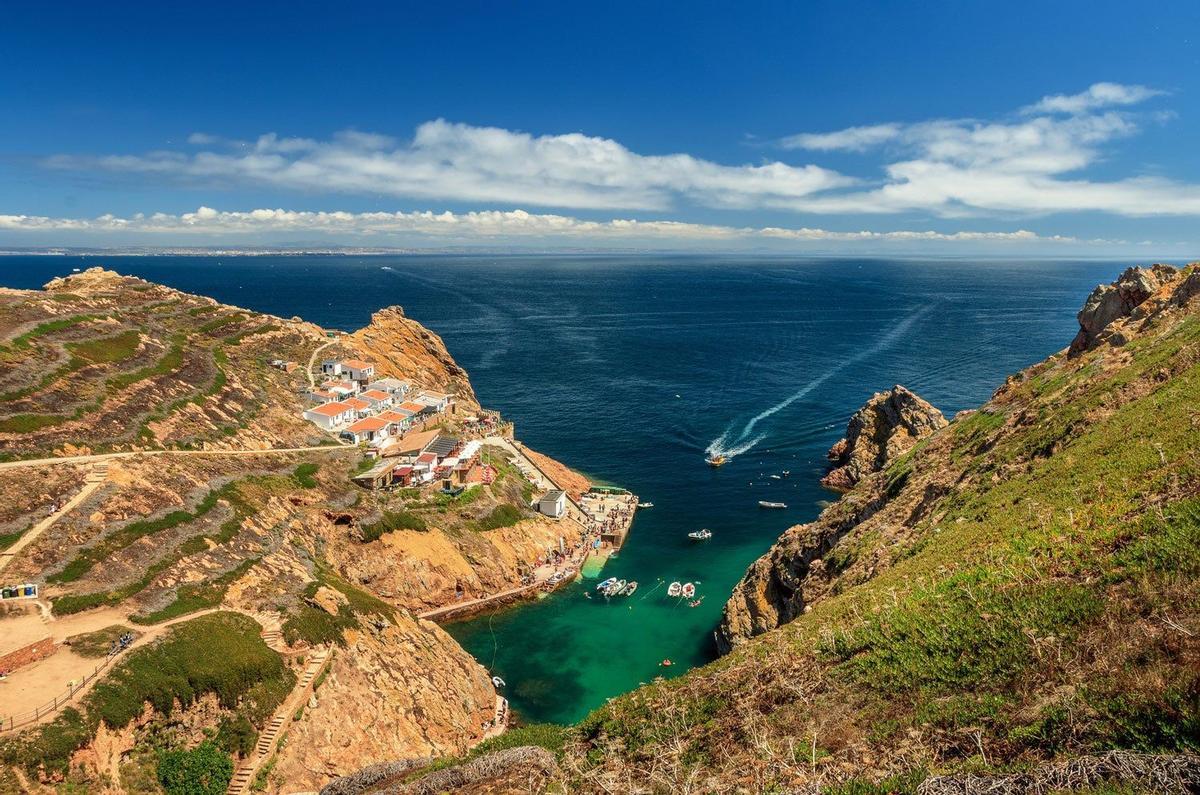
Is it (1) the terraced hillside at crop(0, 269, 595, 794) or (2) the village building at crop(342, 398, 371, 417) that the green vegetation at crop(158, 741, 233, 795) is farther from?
(2) the village building at crop(342, 398, 371, 417)

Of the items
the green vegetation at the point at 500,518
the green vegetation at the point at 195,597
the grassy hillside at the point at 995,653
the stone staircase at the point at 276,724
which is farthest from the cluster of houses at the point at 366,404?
the grassy hillside at the point at 995,653

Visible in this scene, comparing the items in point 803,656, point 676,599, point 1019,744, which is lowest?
point 676,599

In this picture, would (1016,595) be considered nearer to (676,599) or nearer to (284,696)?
(284,696)

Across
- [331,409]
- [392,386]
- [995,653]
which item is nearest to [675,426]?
[392,386]

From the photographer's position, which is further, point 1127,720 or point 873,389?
point 873,389

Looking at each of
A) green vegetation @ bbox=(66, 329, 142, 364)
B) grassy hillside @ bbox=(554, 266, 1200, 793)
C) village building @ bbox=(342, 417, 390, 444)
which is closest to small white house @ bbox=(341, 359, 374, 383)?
village building @ bbox=(342, 417, 390, 444)

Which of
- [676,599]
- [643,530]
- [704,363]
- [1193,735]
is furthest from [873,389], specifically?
[1193,735]

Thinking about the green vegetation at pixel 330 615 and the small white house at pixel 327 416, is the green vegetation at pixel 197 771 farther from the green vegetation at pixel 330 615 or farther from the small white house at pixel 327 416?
the small white house at pixel 327 416
